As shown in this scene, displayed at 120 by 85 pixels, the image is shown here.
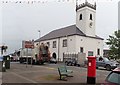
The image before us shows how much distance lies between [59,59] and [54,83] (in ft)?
184

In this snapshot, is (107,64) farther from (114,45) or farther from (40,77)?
(114,45)

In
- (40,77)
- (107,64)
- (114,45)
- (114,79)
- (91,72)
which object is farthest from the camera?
(114,45)

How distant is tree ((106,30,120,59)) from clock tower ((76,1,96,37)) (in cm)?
571

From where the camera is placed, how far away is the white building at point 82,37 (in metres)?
67.4

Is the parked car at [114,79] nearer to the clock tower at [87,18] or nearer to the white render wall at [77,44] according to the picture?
the white render wall at [77,44]

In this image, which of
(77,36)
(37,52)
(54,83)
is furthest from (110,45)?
(54,83)

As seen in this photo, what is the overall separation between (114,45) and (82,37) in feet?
27.2

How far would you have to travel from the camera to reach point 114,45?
6544cm

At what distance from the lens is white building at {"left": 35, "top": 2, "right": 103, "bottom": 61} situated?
67.4 meters

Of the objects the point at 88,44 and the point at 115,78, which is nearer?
the point at 115,78

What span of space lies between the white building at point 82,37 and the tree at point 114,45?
5409mm

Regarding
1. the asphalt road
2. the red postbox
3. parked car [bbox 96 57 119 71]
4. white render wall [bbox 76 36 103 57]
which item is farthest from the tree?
the red postbox

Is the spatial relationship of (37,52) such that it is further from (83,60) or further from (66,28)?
(66,28)

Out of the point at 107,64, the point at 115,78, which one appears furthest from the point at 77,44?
the point at 115,78
